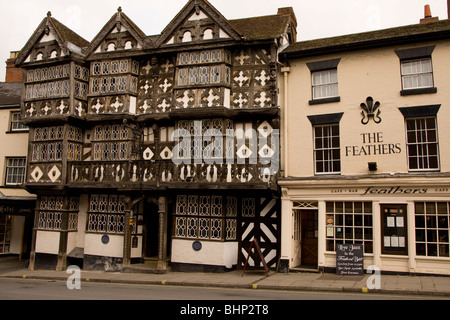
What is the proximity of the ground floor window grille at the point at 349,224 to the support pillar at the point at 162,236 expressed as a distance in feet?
21.4

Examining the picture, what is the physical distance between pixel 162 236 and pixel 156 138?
424 centimetres

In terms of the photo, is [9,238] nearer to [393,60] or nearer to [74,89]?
[74,89]

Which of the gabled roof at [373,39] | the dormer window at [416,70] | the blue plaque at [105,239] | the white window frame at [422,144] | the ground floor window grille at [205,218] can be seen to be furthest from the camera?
the blue plaque at [105,239]

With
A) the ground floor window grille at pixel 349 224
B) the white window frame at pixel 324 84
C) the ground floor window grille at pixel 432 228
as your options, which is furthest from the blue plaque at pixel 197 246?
the ground floor window grille at pixel 432 228

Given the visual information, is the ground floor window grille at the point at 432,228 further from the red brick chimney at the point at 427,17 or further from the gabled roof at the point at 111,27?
the gabled roof at the point at 111,27

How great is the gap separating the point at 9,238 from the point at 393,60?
22866mm

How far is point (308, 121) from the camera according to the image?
16562 millimetres

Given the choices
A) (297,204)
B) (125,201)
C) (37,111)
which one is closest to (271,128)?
(297,204)

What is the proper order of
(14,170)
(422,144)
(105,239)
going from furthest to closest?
(14,170)
(105,239)
(422,144)

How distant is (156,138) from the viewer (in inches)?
714

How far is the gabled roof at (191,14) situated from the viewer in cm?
1761

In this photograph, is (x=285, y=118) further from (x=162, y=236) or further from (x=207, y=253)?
(x=162, y=236)

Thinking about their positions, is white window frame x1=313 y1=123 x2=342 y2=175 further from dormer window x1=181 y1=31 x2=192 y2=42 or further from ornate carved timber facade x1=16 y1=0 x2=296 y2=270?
dormer window x1=181 y1=31 x2=192 y2=42

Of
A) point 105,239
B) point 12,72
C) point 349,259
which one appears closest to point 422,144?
point 349,259
